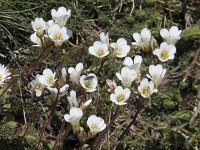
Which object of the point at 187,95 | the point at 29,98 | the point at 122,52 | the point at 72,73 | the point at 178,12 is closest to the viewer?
the point at 72,73

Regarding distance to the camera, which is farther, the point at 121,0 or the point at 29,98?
the point at 121,0

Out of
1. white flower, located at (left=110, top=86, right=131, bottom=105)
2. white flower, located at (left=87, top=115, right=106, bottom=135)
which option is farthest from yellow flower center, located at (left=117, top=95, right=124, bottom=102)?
white flower, located at (left=87, top=115, right=106, bottom=135)

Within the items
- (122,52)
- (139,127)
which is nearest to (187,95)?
(139,127)

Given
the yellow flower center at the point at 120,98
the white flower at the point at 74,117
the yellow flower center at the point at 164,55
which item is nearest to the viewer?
the white flower at the point at 74,117

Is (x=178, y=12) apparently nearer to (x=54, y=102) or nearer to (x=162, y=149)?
(x=162, y=149)

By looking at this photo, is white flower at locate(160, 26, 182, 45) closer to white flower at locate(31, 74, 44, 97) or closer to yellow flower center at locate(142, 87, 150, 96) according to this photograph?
yellow flower center at locate(142, 87, 150, 96)

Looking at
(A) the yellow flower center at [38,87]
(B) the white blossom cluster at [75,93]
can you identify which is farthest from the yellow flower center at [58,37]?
(A) the yellow flower center at [38,87]

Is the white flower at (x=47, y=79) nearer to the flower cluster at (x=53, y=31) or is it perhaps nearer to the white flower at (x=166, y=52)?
the flower cluster at (x=53, y=31)

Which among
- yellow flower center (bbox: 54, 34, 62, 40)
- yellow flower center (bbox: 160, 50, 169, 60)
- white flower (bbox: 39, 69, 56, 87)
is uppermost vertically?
yellow flower center (bbox: 54, 34, 62, 40)
